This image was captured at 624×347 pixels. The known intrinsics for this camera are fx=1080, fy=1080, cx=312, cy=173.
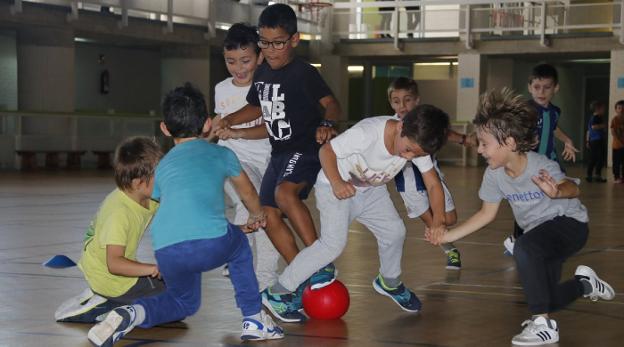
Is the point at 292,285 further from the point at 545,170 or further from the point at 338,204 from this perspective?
the point at 545,170

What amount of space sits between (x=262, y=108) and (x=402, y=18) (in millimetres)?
29128

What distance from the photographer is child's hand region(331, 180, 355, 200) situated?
19.4ft

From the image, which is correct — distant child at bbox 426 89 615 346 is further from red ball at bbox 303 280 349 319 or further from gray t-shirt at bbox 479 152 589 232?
red ball at bbox 303 280 349 319

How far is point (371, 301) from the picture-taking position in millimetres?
6910

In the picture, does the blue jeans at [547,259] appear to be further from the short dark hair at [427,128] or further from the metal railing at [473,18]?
the metal railing at [473,18]

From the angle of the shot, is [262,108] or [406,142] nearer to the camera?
[406,142]

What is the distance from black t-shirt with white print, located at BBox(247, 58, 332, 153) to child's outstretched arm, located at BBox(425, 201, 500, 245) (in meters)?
1.24

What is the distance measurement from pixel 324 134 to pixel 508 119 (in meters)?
1.12

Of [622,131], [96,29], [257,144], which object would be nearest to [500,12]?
[622,131]

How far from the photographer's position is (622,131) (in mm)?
24203

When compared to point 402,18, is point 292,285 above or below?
below

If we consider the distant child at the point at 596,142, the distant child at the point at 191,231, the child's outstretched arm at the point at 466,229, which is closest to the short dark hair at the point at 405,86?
the child's outstretched arm at the point at 466,229

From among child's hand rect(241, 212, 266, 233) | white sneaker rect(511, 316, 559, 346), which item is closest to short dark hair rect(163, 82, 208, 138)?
child's hand rect(241, 212, 266, 233)

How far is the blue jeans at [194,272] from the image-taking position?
17.3ft
